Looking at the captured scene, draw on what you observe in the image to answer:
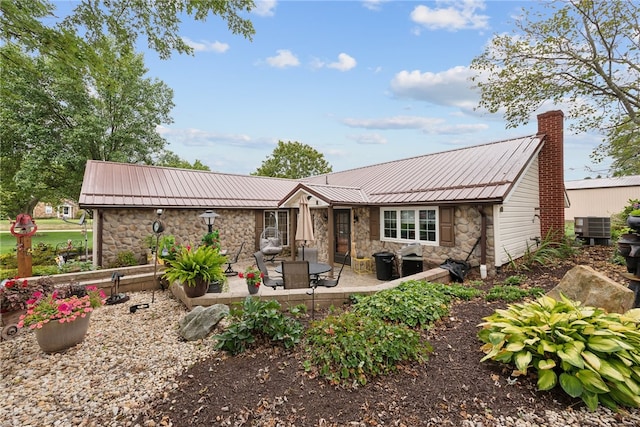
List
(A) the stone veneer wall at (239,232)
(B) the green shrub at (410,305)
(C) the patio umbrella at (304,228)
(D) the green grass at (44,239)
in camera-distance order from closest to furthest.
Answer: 1. (B) the green shrub at (410,305)
2. (C) the patio umbrella at (304,228)
3. (A) the stone veneer wall at (239,232)
4. (D) the green grass at (44,239)

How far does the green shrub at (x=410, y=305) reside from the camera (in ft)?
13.2

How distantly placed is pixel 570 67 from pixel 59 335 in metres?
13.8

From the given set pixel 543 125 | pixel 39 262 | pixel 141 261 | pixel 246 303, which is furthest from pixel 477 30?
pixel 39 262

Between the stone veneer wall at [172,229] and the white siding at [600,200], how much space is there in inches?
966

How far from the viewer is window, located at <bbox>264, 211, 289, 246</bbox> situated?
517 inches

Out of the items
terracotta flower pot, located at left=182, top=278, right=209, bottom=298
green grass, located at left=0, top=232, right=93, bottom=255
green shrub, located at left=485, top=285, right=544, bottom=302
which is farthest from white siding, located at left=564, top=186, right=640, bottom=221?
green grass, located at left=0, top=232, right=93, bottom=255

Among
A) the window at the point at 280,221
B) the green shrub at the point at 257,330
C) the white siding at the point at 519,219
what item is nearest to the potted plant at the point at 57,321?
the green shrub at the point at 257,330

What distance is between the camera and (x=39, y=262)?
1038 cm

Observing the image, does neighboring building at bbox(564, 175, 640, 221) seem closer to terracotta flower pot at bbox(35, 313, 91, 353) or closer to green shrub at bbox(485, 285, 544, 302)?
green shrub at bbox(485, 285, 544, 302)

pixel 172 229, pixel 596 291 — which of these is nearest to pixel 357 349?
pixel 596 291

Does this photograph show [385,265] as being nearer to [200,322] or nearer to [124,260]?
[200,322]

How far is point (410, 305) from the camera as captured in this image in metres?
4.23

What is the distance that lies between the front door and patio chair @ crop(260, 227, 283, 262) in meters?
2.39

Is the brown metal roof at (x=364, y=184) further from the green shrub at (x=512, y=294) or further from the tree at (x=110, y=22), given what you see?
the tree at (x=110, y=22)
